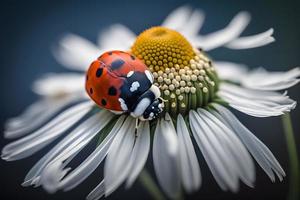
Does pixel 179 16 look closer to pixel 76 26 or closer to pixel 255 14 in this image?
pixel 255 14

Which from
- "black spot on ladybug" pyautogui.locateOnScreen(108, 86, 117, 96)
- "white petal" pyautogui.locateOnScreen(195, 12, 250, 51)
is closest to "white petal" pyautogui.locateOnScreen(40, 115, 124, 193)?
"black spot on ladybug" pyautogui.locateOnScreen(108, 86, 117, 96)

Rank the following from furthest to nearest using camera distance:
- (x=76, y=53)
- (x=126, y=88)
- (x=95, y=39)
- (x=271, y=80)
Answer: (x=95, y=39), (x=76, y=53), (x=271, y=80), (x=126, y=88)

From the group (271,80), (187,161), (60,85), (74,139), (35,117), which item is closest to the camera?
(187,161)

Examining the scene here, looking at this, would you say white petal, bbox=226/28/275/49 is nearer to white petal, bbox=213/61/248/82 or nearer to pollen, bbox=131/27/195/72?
white petal, bbox=213/61/248/82

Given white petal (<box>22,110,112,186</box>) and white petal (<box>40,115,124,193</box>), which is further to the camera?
white petal (<box>22,110,112,186</box>)

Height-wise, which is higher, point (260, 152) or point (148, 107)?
point (148, 107)

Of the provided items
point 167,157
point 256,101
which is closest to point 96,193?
point 167,157

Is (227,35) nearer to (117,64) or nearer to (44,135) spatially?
(117,64)

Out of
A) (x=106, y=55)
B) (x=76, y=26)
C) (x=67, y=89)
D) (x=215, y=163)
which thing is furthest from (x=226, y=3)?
(x=215, y=163)
